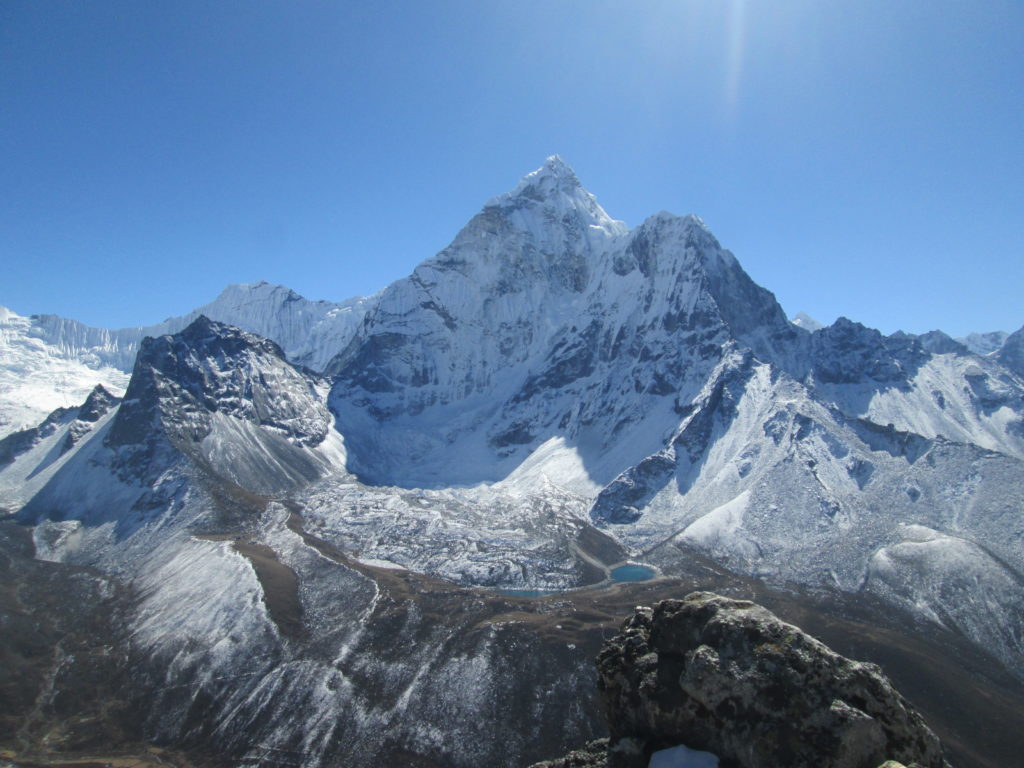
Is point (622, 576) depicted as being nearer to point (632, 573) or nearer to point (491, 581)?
point (632, 573)

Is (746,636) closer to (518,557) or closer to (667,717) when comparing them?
(667,717)

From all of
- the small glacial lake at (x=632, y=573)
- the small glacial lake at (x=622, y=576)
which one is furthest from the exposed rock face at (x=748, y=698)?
the small glacial lake at (x=632, y=573)

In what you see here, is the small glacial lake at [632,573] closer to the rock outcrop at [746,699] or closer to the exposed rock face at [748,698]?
the rock outcrop at [746,699]

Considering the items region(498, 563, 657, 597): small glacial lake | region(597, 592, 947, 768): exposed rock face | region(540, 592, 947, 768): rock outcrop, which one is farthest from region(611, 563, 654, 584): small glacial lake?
region(597, 592, 947, 768): exposed rock face

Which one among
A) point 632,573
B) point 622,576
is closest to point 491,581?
point 622,576

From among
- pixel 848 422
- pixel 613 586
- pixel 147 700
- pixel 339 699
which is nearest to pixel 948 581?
pixel 613 586

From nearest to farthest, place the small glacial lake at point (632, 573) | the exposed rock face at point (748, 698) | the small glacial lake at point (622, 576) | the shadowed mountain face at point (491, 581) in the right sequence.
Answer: the exposed rock face at point (748, 698)
the shadowed mountain face at point (491, 581)
the small glacial lake at point (622, 576)
the small glacial lake at point (632, 573)

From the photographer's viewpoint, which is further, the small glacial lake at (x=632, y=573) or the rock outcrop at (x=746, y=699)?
the small glacial lake at (x=632, y=573)
